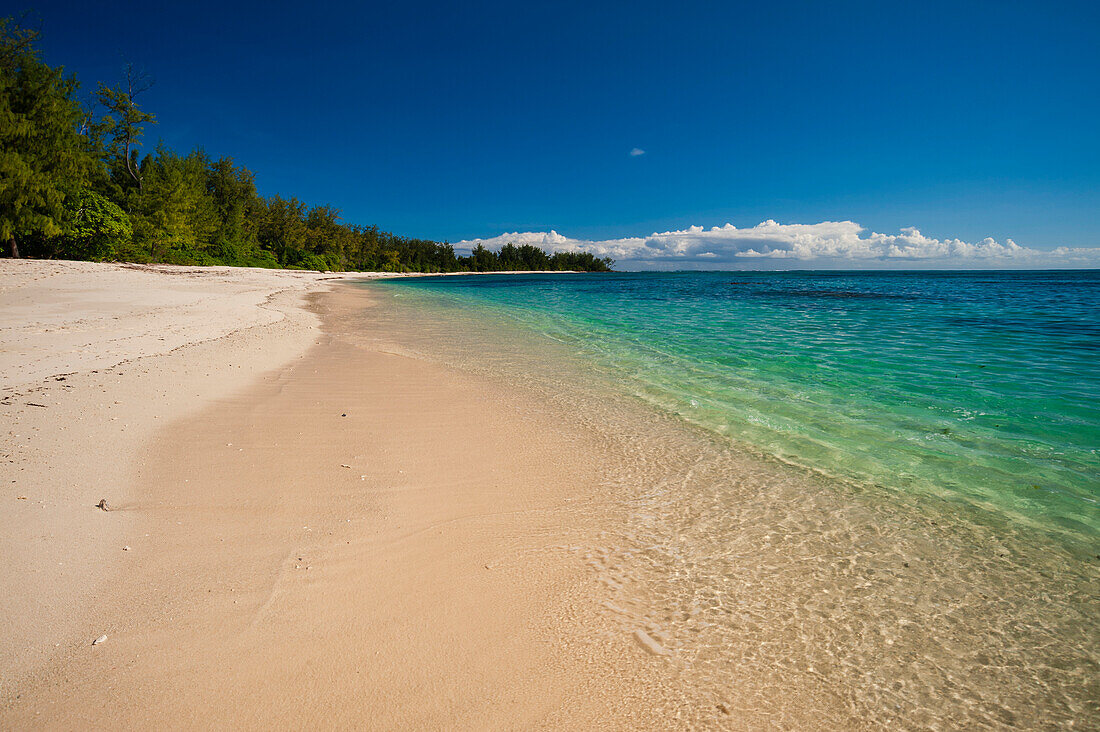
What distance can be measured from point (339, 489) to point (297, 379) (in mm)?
4141

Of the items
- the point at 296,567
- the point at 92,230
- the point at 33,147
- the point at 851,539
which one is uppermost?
the point at 33,147

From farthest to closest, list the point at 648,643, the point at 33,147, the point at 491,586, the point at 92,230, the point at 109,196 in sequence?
the point at 109,196 → the point at 92,230 → the point at 33,147 → the point at 491,586 → the point at 648,643

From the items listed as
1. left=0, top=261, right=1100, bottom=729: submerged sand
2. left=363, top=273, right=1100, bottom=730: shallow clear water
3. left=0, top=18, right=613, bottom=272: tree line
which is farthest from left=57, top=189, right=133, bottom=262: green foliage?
left=363, top=273, right=1100, bottom=730: shallow clear water

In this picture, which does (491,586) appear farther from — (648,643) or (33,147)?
(33,147)

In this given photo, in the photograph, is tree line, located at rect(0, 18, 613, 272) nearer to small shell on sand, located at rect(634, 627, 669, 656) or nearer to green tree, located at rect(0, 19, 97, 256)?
green tree, located at rect(0, 19, 97, 256)

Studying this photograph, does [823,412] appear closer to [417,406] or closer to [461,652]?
[417,406]

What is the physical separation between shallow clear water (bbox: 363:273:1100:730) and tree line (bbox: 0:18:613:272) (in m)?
34.3

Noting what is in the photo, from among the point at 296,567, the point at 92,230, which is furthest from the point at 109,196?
the point at 296,567

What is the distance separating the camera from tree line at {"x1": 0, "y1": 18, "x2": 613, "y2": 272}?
25641mm

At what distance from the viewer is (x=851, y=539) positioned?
3215 millimetres

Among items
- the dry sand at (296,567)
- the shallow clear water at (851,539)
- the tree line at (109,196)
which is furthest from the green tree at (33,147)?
the shallow clear water at (851,539)

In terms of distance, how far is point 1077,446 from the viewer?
492cm

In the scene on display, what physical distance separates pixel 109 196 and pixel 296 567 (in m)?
55.4

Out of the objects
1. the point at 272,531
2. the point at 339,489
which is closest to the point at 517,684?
the point at 272,531
